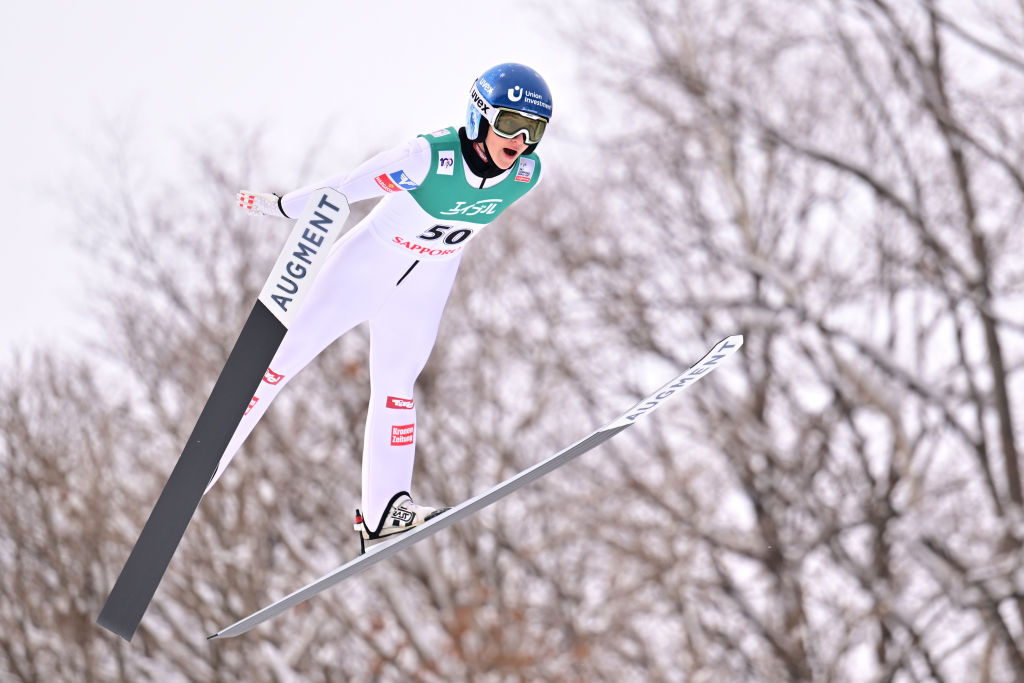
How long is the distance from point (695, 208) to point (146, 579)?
14458 millimetres

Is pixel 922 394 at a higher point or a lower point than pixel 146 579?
higher

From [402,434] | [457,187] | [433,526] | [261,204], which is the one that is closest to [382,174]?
[457,187]

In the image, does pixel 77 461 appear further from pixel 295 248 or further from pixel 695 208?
pixel 295 248

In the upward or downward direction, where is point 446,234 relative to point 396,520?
upward

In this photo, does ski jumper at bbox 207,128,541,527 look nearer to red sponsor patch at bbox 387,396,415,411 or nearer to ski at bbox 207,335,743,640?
red sponsor patch at bbox 387,396,415,411

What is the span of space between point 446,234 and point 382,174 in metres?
0.33

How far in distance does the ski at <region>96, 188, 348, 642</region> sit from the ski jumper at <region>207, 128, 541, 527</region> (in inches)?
4.8

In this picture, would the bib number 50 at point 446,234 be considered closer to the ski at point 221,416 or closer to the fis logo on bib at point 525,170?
the fis logo on bib at point 525,170

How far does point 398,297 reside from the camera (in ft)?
12.4

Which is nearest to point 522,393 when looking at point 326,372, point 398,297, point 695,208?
point 326,372

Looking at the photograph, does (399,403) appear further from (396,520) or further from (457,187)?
(457,187)

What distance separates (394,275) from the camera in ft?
12.3

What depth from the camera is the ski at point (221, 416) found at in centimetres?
344

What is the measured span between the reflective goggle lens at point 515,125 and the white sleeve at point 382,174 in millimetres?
250
